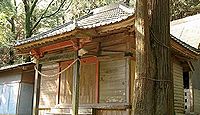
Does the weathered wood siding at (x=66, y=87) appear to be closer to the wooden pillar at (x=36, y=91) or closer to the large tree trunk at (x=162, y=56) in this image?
the wooden pillar at (x=36, y=91)

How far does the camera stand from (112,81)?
8.84 meters

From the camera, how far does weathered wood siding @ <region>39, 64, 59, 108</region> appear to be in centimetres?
1047

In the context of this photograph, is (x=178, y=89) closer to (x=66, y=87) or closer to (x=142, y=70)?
(x=66, y=87)

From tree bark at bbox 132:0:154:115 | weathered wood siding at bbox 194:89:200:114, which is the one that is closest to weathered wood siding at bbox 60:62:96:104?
tree bark at bbox 132:0:154:115

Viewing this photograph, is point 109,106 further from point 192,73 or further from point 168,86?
point 192,73

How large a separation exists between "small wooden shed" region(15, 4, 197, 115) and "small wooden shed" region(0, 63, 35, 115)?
9.02ft

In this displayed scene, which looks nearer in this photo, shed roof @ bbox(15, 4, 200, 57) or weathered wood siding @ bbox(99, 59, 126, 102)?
shed roof @ bbox(15, 4, 200, 57)

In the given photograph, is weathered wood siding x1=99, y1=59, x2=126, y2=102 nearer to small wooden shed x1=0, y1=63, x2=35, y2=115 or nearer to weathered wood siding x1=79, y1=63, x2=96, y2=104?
weathered wood siding x1=79, y1=63, x2=96, y2=104

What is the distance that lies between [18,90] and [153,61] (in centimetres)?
1002

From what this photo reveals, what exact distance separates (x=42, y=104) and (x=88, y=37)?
13.5ft

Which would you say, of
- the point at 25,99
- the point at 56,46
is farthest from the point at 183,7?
the point at 56,46

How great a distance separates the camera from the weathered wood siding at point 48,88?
10.5m

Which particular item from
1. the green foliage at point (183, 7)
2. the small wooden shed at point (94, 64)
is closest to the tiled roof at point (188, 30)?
the small wooden shed at point (94, 64)

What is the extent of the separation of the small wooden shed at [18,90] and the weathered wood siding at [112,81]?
514cm
